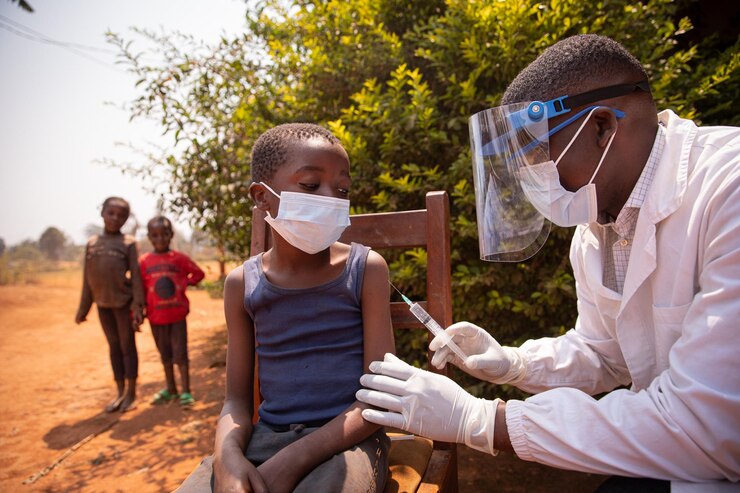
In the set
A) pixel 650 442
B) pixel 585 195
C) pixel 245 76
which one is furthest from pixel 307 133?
pixel 245 76

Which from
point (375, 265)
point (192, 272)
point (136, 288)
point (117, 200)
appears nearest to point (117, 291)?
point (136, 288)

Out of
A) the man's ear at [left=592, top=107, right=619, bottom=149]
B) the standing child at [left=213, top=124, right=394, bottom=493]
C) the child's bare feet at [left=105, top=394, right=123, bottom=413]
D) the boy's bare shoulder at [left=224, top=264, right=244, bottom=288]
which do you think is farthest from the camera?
the child's bare feet at [left=105, top=394, right=123, bottom=413]

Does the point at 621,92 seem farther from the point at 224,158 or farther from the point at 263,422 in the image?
the point at 224,158

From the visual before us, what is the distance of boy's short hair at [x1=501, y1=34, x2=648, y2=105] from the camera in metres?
1.44

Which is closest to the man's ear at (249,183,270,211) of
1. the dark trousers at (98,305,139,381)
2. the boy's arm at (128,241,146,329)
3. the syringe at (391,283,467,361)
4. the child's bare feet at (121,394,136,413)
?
the syringe at (391,283,467,361)

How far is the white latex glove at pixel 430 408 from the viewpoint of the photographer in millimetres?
1375

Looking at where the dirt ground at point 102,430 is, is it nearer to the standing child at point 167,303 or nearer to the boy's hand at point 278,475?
the standing child at point 167,303

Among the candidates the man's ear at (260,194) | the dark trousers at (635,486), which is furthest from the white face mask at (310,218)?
the dark trousers at (635,486)

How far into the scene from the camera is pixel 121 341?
4.73 meters

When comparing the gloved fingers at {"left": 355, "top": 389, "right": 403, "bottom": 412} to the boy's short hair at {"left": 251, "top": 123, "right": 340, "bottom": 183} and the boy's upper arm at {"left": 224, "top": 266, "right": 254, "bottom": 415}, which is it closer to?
the boy's upper arm at {"left": 224, "top": 266, "right": 254, "bottom": 415}

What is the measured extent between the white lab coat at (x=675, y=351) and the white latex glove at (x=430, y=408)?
99 mm

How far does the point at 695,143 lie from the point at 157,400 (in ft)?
16.4

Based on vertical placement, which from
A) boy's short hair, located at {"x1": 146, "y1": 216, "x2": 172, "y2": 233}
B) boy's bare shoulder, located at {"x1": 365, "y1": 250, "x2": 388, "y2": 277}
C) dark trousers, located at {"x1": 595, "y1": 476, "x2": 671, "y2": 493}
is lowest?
dark trousers, located at {"x1": 595, "y1": 476, "x2": 671, "y2": 493}

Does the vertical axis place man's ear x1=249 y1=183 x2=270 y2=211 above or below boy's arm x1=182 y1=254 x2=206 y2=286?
above
